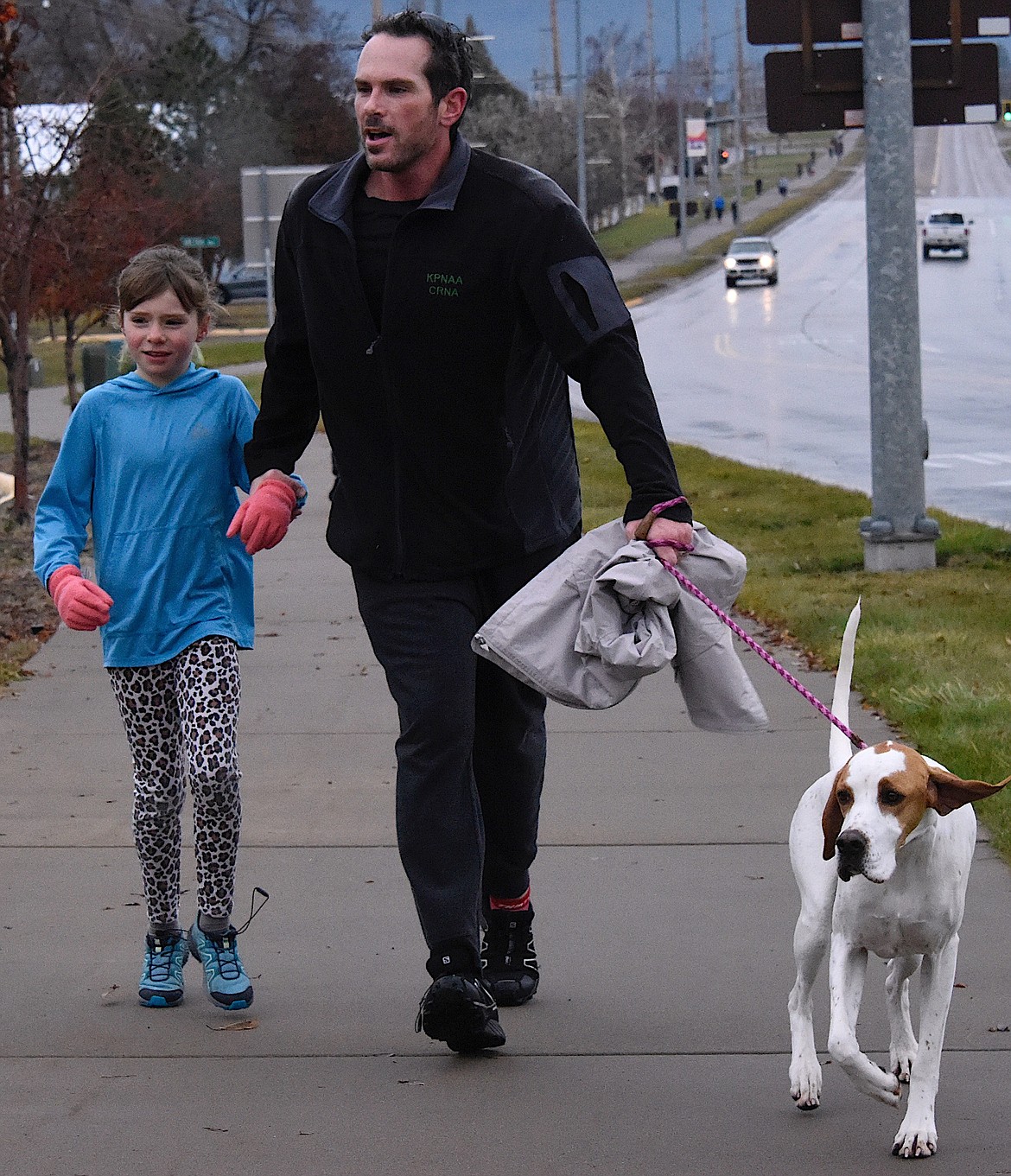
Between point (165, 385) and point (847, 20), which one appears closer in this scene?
point (165, 385)

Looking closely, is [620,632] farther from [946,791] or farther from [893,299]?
[893,299]

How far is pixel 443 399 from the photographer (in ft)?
13.5

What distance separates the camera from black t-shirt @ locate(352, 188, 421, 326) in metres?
4.11

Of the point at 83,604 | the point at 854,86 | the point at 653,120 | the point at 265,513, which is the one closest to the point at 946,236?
the point at 854,86

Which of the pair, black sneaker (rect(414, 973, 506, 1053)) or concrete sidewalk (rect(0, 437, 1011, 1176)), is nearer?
concrete sidewalk (rect(0, 437, 1011, 1176))

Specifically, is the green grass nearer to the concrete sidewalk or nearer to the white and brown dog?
the concrete sidewalk

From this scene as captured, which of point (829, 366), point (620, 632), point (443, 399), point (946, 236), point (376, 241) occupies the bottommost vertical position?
point (829, 366)

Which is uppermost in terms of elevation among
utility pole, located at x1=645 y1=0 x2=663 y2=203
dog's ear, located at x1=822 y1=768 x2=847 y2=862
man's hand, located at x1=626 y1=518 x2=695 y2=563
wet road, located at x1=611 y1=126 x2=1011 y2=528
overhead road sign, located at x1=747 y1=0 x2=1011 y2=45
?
utility pole, located at x1=645 y1=0 x2=663 y2=203

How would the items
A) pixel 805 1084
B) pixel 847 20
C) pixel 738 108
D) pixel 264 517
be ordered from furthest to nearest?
pixel 738 108, pixel 847 20, pixel 264 517, pixel 805 1084

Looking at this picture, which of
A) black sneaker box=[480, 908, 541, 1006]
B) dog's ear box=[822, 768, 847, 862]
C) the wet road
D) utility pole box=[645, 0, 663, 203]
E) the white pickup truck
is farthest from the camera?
utility pole box=[645, 0, 663, 203]

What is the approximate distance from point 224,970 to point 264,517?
1077mm

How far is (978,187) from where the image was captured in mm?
95062

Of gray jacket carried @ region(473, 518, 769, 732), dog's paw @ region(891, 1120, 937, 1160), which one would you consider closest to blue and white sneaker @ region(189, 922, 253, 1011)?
gray jacket carried @ region(473, 518, 769, 732)

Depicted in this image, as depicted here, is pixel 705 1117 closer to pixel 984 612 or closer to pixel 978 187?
pixel 984 612
